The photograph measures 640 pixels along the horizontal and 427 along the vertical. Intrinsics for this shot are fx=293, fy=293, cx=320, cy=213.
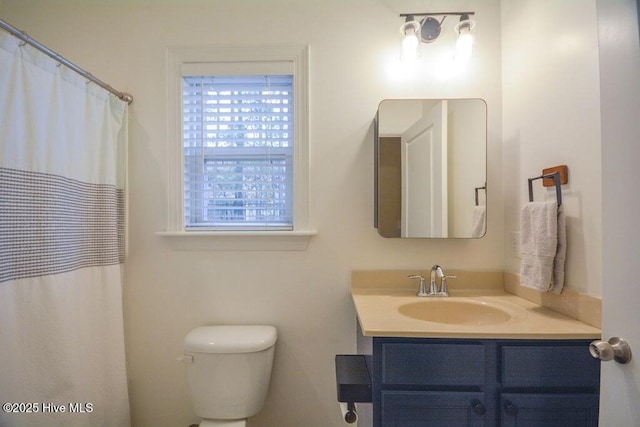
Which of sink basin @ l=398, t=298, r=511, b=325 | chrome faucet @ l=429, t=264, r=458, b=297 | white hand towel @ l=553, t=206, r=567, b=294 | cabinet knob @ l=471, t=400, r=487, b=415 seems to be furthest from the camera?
Answer: chrome faucet @ l=429, t=264, r=458, b=297

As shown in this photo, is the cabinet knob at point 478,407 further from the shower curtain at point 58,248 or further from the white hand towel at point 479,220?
the shower curtain at point 58,248

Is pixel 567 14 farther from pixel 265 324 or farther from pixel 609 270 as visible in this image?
pixel 265 324

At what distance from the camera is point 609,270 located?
0.68 meters

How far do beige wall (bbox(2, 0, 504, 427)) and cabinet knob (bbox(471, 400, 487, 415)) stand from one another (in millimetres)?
648

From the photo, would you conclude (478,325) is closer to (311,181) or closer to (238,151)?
(311,181)

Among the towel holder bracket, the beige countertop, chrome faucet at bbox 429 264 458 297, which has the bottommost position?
the beige countertop

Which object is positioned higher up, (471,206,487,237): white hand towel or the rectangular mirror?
the rectangular mirror

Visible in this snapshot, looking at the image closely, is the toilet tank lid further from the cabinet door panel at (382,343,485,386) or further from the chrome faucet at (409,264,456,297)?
the chrome faucet at (409,264,456,297)

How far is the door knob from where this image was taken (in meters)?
0.62

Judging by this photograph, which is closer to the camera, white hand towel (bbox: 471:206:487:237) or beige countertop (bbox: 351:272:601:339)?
beige countertop (bbox: 351:272:601:339)

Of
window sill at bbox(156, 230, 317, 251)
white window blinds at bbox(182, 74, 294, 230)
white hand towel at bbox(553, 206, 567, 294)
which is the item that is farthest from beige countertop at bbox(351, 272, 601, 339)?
white window blinds at bbox(182, 74, 294, 230)

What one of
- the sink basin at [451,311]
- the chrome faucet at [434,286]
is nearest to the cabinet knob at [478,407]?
the sink basin at [451,311]

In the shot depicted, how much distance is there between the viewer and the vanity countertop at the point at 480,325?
952 mm

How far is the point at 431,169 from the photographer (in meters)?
1.43
